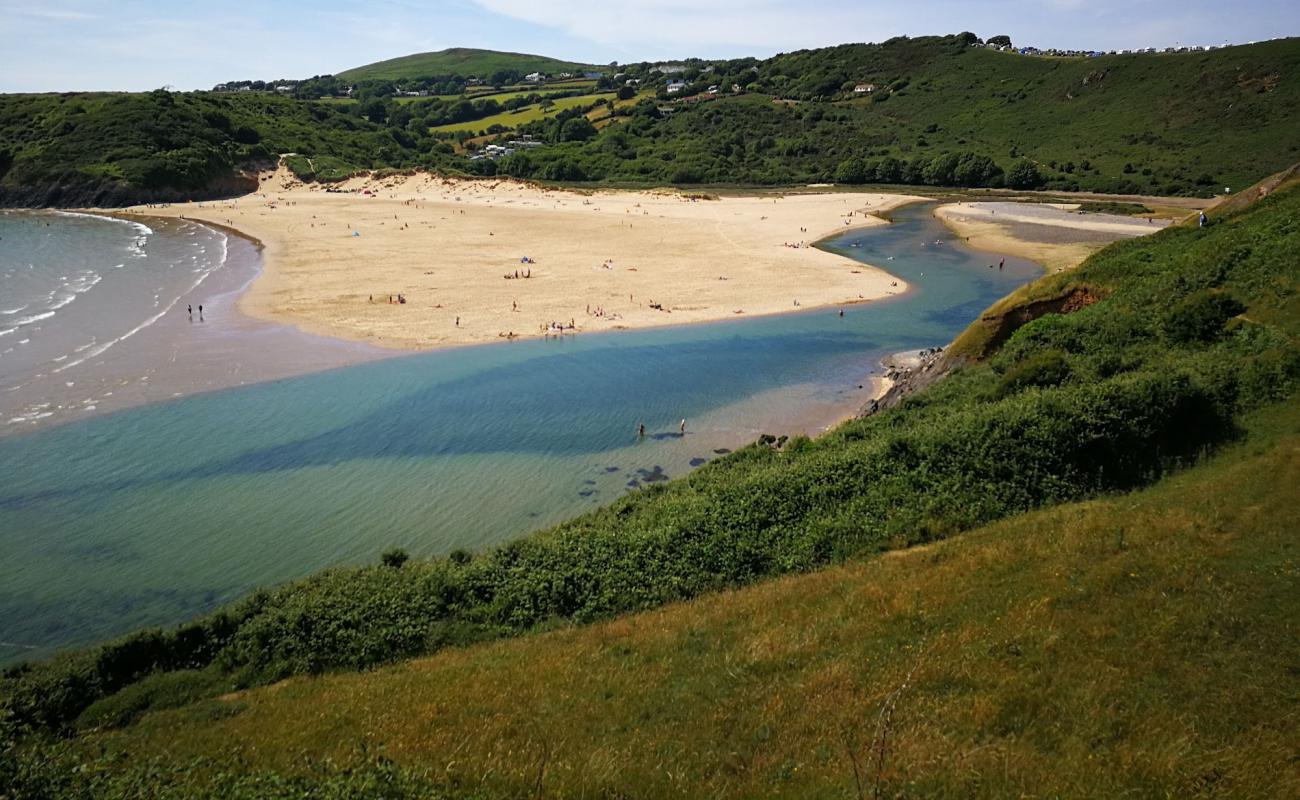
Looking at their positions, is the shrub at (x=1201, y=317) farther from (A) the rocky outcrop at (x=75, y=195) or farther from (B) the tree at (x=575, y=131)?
(B) the tree at (x=575, y=131)

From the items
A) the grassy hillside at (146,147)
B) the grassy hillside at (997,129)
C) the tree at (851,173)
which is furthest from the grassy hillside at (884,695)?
the tree at (851,173)

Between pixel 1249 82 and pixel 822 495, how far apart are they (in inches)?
5407

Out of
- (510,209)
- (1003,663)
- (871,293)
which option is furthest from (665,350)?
(510,209)

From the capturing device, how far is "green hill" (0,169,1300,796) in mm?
8547

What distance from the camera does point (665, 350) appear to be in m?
41.5

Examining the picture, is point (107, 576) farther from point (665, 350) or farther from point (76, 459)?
point (665, 350)

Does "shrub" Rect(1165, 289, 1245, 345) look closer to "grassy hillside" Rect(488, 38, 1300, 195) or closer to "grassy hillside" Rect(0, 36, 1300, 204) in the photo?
"grassy hillside" Rect(488, 38, 1300, 195)

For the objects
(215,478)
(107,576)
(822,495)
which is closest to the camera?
(822,495)

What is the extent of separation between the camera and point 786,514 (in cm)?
1792

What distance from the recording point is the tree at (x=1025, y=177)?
10894cm

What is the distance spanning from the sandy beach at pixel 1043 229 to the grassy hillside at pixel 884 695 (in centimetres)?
5609

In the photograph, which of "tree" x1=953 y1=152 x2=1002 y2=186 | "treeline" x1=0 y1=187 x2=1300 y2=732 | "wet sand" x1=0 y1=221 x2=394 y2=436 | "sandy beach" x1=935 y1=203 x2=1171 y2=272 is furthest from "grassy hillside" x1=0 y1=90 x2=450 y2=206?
"treeline" x1=0 y1=187 x2=1300 y2=732

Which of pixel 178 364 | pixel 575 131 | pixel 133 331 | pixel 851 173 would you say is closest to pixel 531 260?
pixel 133 331

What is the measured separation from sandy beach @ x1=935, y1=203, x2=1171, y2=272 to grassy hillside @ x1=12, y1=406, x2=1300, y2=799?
56.1 meters
